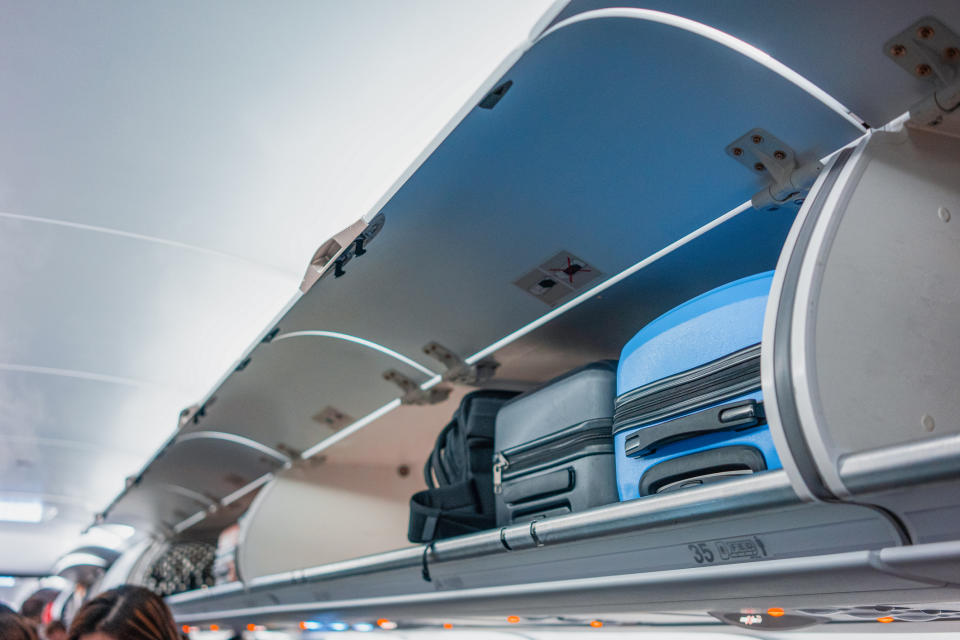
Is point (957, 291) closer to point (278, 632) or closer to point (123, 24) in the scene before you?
point (123, 24)

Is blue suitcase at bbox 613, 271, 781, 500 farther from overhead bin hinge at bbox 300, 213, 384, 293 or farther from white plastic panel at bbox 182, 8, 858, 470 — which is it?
overhead bin hinge at bbox 300, 213, 384, 293

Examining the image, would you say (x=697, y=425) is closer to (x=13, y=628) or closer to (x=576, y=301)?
(x=576, y=301)

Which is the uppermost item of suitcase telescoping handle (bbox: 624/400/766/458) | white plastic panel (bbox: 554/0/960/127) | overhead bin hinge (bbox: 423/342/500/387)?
overhead bin hinge (bbox: 423/342/500/387)

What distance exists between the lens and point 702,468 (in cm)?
164

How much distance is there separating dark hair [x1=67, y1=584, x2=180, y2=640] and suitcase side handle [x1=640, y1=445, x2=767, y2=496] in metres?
2.34

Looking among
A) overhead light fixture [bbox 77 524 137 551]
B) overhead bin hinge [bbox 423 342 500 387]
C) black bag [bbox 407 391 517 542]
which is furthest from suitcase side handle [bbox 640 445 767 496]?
overhead light fixture [bbox 77 524 137 551]

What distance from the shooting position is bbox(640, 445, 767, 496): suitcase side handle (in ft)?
5.09

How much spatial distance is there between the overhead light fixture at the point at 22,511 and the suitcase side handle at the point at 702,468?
862cm

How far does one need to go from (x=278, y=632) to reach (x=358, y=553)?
5.92ft

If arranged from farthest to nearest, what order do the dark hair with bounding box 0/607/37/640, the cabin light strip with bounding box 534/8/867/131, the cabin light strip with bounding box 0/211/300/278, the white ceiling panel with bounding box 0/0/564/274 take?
the cabin light strip with bounding box 0/211/300/278 → the dark hair with bounding box 0/607/37/640 → the white ceiling panel with bounding box 0/0/564/274 → the cabin light strip with bounding box 534/8/867/131

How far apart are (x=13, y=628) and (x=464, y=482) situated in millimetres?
2424

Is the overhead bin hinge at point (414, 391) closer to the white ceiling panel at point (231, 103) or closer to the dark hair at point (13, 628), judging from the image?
the white ceiling panel at point (231, 103)

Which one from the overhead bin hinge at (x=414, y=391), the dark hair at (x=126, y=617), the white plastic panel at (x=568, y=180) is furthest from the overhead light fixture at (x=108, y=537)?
the white plastic panel at (x=568, y=180)

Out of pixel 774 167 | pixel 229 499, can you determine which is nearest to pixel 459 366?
pixel 774 167
